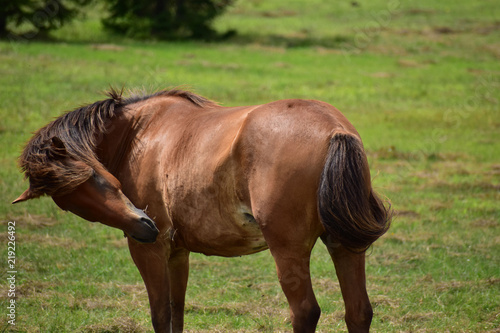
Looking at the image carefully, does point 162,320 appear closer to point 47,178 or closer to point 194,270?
point 47,178

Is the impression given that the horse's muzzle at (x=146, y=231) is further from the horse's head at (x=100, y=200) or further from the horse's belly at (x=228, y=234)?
the horse's belly at (x=228, y=234)

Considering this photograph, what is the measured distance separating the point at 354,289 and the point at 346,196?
59cm

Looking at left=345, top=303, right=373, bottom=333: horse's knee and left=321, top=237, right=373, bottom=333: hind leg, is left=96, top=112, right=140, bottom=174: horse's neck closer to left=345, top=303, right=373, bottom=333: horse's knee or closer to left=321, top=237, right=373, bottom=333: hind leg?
left=321, top=237, right=373, bottom=333: hind leg

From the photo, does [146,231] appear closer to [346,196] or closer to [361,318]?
[346,196]

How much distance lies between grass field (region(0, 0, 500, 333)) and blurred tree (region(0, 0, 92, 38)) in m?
0.78

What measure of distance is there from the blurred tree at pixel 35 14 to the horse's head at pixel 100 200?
18904 millimetres

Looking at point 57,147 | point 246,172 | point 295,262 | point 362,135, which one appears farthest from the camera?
point 362,135

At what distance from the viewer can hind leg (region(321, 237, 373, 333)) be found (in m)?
3.42

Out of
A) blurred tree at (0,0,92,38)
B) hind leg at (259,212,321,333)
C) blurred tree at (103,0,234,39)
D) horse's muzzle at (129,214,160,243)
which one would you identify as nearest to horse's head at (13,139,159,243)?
horse's muzzle at (129,214,160,243)

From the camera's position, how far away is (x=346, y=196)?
3.22 m

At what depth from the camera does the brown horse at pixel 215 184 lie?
3.29 m

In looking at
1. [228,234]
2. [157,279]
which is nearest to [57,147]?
[157,279]

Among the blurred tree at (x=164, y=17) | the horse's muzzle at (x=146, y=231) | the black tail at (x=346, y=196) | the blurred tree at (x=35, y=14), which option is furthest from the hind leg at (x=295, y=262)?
the blurred tree at (x=164, y=17)

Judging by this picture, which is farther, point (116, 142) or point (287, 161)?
point (116, 142)
